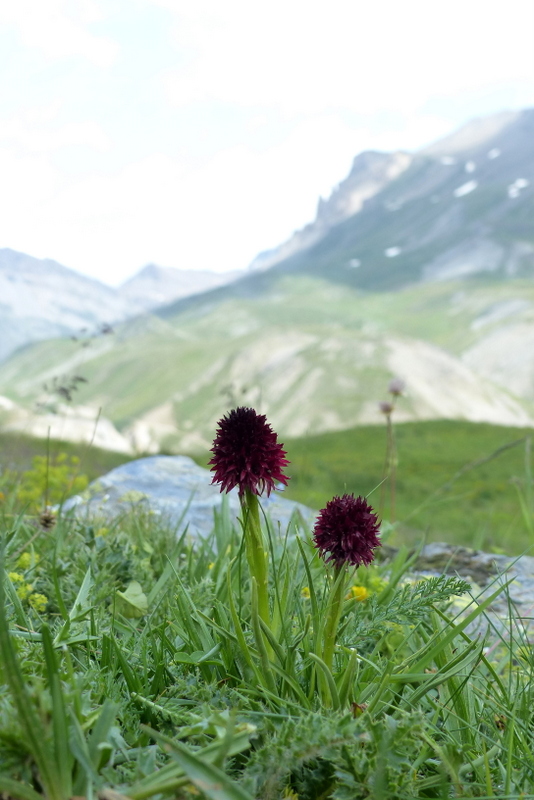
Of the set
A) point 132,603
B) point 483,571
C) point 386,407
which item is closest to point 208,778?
point 132,603

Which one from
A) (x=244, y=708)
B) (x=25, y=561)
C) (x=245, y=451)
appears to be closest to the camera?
(x=245, y=451)

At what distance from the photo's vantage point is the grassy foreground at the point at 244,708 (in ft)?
5.20

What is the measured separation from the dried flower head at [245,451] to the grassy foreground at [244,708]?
318mm

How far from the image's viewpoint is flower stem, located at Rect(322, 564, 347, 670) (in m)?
2.01

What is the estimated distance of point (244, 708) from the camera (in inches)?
87.1

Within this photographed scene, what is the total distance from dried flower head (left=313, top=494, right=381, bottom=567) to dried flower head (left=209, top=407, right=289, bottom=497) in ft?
0.69

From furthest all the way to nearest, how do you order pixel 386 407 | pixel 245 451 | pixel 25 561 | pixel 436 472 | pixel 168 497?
1. pixel 436 472
2. pixel 386 407
3. pixel 168 497
4. pixel 25 561
5. pixel 245 451

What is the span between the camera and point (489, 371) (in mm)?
165875

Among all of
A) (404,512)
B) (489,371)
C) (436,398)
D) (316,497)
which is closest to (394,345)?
(436,398)

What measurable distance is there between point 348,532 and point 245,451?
1.39ft

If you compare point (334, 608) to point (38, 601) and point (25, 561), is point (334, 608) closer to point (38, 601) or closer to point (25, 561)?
point (38, 601)

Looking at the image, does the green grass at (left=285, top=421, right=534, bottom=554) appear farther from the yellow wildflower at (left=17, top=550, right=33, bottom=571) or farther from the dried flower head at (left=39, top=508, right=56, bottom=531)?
→ the yellow wildflower at (left=17, top=550, right=33, bottom=571)

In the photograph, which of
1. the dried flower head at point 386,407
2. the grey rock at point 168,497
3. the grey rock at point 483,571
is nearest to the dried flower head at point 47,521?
the grey rock at point 168,497

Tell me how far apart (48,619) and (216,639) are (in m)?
1.12
